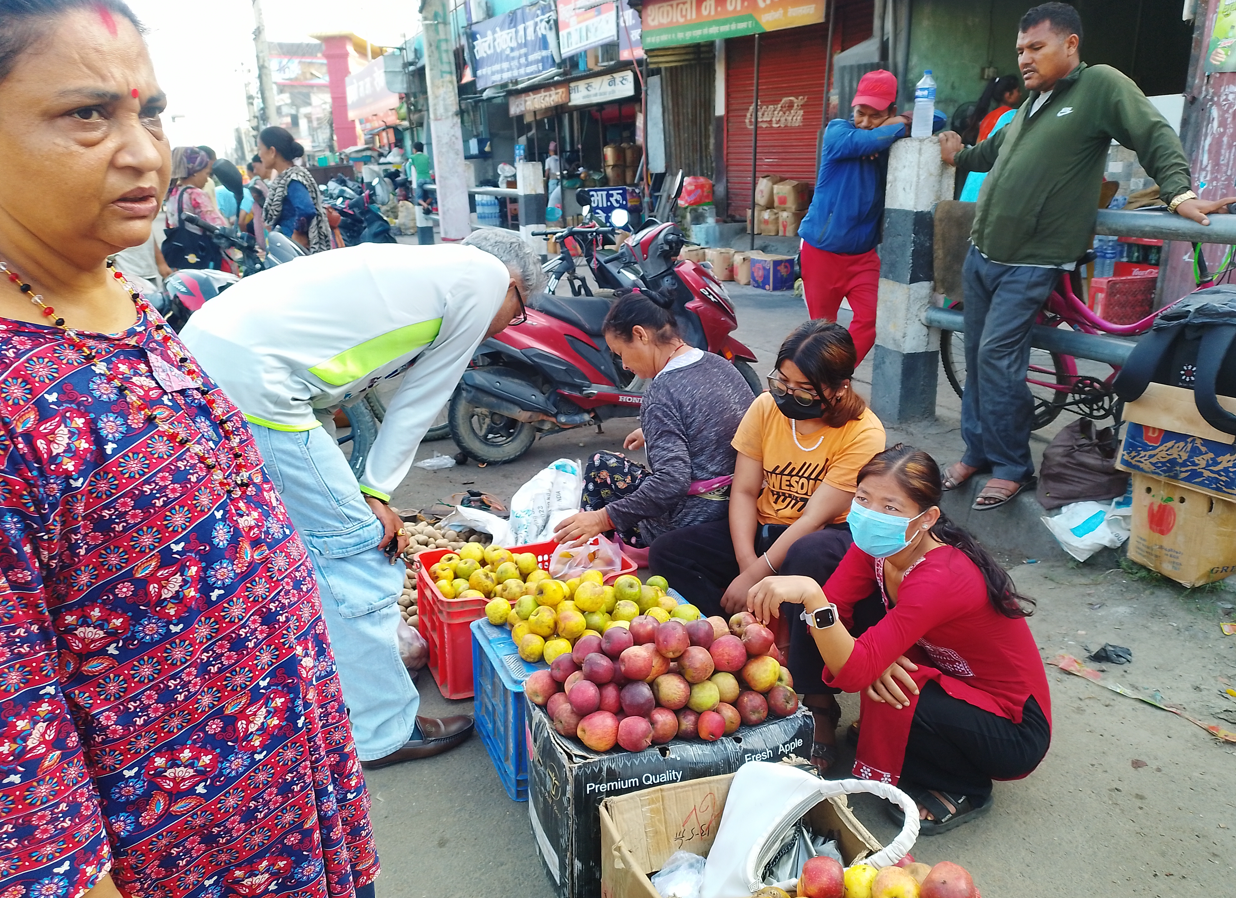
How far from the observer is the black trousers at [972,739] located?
237cm

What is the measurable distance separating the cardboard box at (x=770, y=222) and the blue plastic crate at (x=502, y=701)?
9.90m

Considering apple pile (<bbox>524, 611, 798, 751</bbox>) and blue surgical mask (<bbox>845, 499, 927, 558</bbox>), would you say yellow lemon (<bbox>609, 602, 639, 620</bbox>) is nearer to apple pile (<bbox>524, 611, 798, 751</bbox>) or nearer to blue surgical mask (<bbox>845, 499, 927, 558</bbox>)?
apple pile (<bbox>524, 611, 798, 751</bbox>)

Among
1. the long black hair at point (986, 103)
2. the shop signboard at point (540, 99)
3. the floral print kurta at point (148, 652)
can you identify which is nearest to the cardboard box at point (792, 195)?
the long black hair at point (986, 103)

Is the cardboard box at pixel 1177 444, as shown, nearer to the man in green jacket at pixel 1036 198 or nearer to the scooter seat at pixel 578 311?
the man in green jacket at pixel 1036 198

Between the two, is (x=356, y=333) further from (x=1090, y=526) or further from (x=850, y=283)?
(x=850, y=283)

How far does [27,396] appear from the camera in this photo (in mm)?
962

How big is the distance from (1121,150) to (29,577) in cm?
840

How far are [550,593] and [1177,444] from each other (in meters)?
2.43

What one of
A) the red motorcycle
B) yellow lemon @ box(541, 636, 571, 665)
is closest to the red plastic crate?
yellow lemon @ box(541, 636, 571, 665)

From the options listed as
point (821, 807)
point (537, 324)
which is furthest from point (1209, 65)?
point (821, 807)

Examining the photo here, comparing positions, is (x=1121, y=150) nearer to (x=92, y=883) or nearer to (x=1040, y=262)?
(x=1040, y=262)

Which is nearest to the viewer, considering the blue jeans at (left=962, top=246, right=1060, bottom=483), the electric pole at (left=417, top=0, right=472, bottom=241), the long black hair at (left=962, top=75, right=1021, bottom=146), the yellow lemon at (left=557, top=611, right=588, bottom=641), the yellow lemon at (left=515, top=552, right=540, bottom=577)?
the yellow lemon at (left=557, top=611, right=588, bottom=641)

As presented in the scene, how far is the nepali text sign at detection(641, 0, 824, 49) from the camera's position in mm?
9930

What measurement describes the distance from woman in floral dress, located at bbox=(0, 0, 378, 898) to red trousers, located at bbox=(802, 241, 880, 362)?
4804 millimetres
